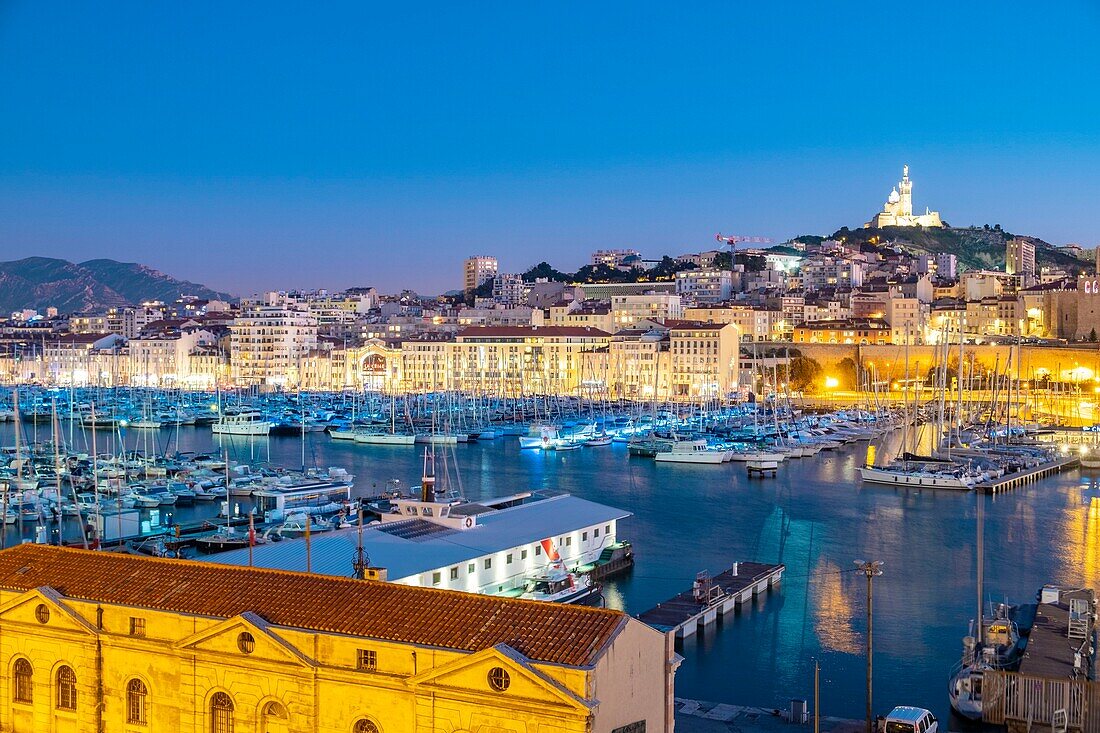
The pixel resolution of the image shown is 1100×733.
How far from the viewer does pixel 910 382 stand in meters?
43.5

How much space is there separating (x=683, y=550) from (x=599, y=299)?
49.2m

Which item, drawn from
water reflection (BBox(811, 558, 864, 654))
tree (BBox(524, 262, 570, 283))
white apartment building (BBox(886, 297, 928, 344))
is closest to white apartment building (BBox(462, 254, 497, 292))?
tree (BBox(524, 262, 570, 283))

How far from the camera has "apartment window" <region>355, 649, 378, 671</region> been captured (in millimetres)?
5992

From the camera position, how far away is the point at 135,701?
6676 mm

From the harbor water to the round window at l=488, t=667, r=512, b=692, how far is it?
14.4 feet

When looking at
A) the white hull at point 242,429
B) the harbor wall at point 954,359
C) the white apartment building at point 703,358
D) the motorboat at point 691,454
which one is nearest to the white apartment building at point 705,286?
the harbor wall at point 954,359

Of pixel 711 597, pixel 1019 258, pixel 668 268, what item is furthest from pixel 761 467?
pixel 1019 258

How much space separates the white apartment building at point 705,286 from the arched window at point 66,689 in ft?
184

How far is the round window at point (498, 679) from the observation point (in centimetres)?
560

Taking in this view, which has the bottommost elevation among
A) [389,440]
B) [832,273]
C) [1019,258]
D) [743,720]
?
[389,440]

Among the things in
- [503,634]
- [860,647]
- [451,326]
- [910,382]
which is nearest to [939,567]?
[860,647]

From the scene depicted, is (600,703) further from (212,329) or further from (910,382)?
(212,329)

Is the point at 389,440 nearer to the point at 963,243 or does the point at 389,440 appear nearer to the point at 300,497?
the point at 300,497

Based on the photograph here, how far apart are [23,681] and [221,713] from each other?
1.49 metres
